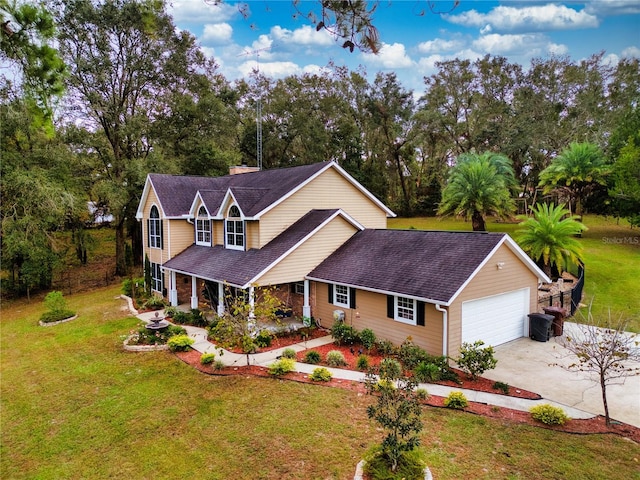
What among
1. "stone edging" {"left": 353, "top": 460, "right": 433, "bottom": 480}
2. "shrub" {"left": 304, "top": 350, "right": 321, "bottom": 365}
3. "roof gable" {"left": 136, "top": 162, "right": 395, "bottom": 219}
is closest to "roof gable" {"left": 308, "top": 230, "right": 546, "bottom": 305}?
"shrub" {"left": 304, "top": 350, "right": 321, "bottom": 365}

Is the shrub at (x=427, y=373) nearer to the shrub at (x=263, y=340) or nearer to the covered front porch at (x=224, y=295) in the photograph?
the covered front porch at (x=224, y=295)

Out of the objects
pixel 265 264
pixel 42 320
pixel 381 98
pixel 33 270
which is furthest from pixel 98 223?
pixel 381 98

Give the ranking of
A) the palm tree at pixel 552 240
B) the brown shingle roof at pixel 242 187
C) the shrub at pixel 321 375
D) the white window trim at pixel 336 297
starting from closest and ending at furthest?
the shrub at pixel 321 375, the white window trim at pixel 336 297, the brown shingle roof at pixel 242 187, the palm tree at pixel 552 240

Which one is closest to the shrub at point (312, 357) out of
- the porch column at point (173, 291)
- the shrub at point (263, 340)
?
the shrub at point (263, 340)

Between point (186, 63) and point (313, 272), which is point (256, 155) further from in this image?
point (313, 272)

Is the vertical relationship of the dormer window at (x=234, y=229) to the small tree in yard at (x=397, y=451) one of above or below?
above

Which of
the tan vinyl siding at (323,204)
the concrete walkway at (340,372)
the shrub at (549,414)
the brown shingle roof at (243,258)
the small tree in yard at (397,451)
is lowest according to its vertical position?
the concrete walkway at (340,372)

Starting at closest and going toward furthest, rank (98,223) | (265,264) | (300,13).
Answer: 1. (300,13)
2. (265,264)
3. (98,223)

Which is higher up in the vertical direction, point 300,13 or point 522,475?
point 300,13
